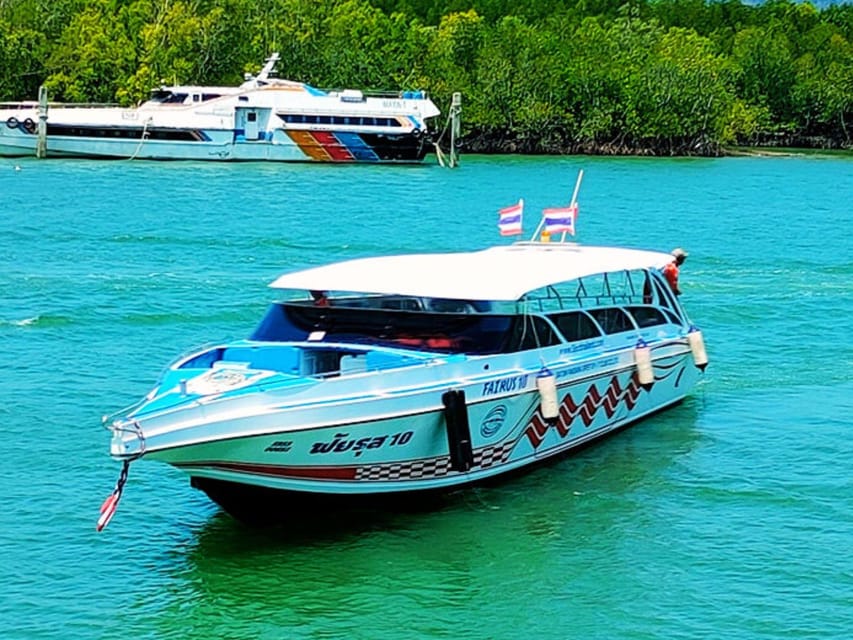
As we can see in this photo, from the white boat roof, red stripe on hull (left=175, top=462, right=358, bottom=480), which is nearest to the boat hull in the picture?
red stripe on hull (left=175, top=462, right=358, bottom=480)

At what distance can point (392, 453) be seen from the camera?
17.4m

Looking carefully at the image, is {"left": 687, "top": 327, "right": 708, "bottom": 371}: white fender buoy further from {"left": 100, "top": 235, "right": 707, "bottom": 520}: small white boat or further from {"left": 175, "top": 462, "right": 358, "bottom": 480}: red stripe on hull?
{"left": 175, "top": 462, "right": 358, "bottom": 480}: red stripe on hull

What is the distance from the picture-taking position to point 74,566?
54.6 feet

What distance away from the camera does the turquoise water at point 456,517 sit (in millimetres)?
15594

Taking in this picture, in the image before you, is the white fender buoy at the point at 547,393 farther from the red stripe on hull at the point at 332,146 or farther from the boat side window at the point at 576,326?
the red stripe on hull at the point at 332,146

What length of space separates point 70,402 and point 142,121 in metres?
53.4

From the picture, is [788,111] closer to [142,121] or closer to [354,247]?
[142,121]

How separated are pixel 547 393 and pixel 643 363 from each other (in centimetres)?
322

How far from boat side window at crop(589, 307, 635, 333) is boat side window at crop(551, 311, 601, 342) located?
362 millimetres

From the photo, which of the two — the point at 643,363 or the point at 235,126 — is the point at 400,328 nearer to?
the point at 643,363

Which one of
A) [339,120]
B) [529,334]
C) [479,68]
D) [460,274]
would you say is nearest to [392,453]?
[529,334]

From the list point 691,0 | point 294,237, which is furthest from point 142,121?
point 691,0

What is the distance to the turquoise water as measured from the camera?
15594 millimetres

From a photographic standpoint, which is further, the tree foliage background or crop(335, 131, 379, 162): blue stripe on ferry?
the tree foliage background
